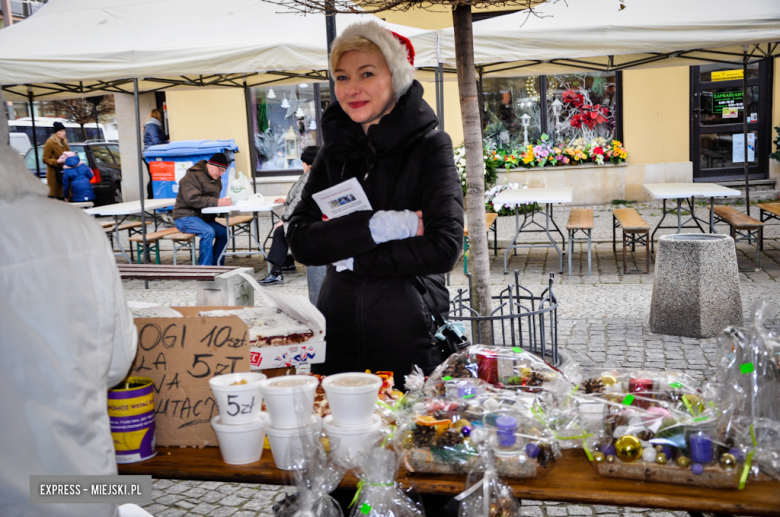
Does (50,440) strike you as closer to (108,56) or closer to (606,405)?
(606,405)

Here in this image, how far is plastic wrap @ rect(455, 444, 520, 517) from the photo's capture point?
1.51 metres

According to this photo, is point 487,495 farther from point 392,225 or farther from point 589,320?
point 589,320

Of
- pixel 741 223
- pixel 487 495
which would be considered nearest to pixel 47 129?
pixel 741 223

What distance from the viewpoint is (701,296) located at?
519 centimetres

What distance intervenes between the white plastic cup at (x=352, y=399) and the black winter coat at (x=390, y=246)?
28.4 inches

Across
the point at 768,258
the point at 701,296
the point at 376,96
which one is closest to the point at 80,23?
the point at 376,96

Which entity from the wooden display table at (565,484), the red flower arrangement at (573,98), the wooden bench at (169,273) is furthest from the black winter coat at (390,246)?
the red flower arrangement at (573,98)

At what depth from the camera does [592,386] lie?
187 centimetres

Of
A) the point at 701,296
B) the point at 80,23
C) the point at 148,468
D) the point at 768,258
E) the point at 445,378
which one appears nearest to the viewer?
A: the point at 148,468

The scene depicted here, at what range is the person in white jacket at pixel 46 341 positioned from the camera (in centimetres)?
120

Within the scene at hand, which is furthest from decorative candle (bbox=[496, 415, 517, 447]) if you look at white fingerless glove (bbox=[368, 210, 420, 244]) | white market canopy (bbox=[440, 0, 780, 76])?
white market canopy (bbox=[440, 0, 780, 76])

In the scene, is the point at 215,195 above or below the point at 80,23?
below

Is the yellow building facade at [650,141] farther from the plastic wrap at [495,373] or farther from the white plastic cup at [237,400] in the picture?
the white plastic cup at [237,400]

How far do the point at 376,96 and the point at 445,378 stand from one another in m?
1.06
